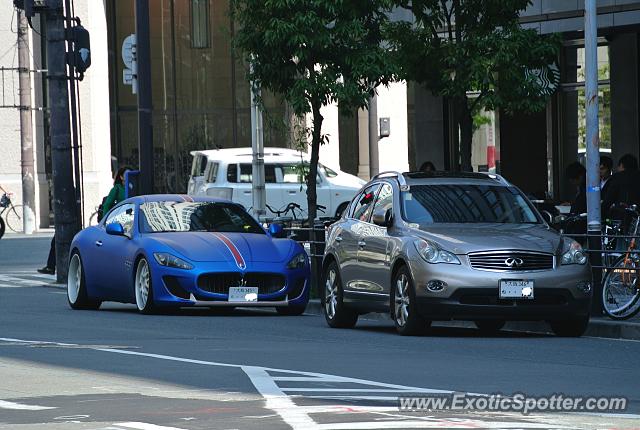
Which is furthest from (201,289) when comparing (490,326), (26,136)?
(26,136)

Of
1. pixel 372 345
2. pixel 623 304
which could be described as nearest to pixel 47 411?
pixel 372 345

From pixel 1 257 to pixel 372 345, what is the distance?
21912 millimetres

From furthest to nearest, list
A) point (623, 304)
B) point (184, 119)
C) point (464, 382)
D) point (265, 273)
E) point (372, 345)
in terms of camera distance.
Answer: point (184, 119) < point (265, 273) < point (623, 304) < point (372, 345) < point (464, 382)

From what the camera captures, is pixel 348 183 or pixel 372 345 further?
pixel 348 183

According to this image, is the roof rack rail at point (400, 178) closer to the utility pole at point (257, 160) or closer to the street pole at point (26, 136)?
the utility pole at point (257, 160)

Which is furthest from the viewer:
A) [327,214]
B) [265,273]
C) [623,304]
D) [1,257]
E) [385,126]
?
[385,126]

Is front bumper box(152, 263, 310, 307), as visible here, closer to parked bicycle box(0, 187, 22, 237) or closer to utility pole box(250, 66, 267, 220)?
utility pole box(250, 66, 267, 220)

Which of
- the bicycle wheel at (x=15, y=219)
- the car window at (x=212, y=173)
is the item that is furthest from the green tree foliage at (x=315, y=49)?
the bicycle wheel at (x=15, y=219)

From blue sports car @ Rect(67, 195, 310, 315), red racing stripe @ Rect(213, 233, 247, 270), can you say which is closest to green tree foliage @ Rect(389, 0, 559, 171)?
blue sports car @ Rect(67, 195, 310, 315)

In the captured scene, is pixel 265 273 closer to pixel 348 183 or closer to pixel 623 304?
pixel 623 304

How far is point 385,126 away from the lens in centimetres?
5372

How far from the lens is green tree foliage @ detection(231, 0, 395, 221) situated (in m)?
23.7

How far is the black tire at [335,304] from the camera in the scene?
18578 mm

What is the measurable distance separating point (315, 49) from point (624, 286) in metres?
7.63
